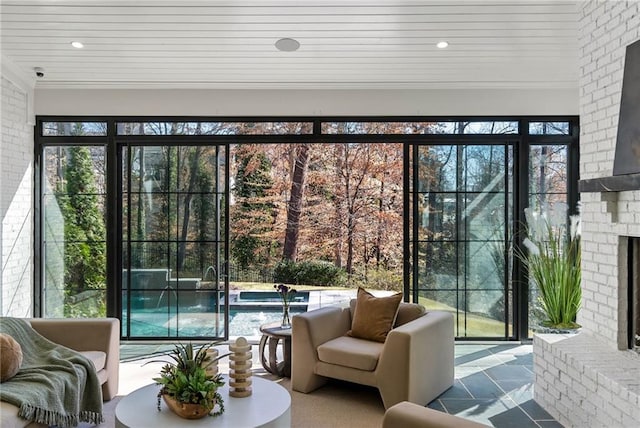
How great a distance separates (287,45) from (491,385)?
11.3ft

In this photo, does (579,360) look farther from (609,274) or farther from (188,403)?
(188,403)

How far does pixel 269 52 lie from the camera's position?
450 centimetres

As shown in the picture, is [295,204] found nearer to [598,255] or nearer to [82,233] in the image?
[82,233]

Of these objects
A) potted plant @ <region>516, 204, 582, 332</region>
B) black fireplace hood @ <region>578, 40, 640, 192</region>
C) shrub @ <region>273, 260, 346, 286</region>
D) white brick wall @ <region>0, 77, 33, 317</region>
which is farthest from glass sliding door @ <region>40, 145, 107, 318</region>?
black fireplace hood @ <region>578, 40, 640, 192</region>

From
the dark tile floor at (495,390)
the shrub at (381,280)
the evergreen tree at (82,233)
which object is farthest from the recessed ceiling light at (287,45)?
the shrub at (381,280)

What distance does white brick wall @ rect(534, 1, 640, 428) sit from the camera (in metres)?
2.93

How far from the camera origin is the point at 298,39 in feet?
14.0

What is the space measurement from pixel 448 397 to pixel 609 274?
1.49 m

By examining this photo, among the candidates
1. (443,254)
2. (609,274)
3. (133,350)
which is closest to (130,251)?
(133,350)

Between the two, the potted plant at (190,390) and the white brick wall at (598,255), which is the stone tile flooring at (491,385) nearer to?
the white brick wall at (598,255)

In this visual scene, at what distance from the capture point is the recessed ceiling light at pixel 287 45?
4285mm

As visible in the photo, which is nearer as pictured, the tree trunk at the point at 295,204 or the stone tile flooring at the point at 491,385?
the stone tile flooring at the point at 491,385

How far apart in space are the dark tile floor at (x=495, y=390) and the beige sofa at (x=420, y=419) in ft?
4.93

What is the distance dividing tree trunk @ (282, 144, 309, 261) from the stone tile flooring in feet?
14.5
